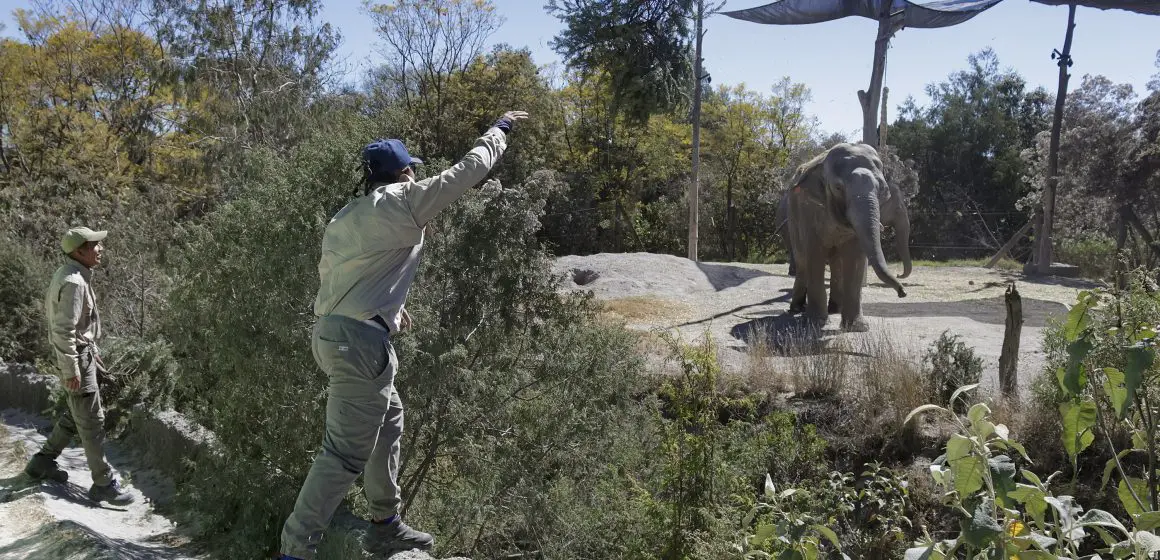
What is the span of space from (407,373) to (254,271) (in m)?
1.01

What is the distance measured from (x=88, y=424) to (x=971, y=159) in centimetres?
3972

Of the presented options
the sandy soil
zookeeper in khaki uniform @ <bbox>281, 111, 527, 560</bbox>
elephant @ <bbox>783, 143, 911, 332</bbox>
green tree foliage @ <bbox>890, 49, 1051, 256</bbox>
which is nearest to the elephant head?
elephant @ <bbox>783, 143, 911, 332</bbox>

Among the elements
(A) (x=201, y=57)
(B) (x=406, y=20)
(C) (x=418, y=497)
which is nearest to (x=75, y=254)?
(C) (x=418, y=497)

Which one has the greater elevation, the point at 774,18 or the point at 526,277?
the point at 774,18

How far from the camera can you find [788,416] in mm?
6809

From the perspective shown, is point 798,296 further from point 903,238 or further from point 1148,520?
point 1148,520

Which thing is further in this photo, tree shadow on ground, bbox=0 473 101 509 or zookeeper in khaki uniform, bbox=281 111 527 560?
tree shadow on ground, bbox=0 473 101 509

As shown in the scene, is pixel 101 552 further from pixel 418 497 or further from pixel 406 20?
pixel 406 20

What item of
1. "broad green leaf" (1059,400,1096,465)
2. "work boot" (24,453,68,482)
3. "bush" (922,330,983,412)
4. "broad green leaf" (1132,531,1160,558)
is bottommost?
"work boot" (24,453,68,482)

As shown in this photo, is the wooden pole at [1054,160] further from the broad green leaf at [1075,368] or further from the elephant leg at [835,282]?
the broad green leaf at [1075,368]

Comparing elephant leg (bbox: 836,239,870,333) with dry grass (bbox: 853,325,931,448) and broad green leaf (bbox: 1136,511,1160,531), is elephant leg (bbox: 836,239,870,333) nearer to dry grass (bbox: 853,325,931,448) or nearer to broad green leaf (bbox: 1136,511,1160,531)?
dry grass (bbox: 853,325,931,448)

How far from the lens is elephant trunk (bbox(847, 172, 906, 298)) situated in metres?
11.4

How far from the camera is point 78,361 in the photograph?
611 cm

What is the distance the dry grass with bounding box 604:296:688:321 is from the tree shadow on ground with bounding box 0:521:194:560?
31.5ft
